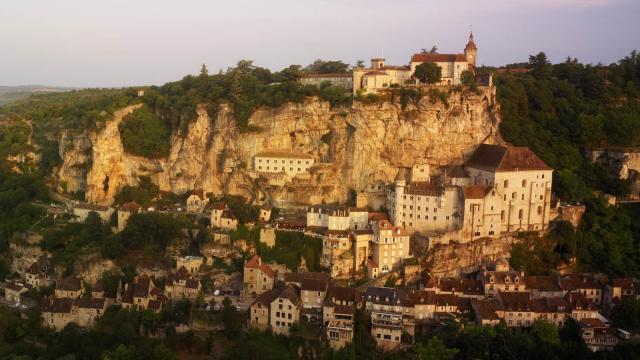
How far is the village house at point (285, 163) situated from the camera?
167 feet

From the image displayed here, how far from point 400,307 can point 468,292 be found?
5594mm

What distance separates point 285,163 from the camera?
51.1 metres

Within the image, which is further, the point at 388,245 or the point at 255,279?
the point at 388,245

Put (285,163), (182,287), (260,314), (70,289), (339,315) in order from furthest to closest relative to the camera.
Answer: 1. (285,163)
2. (70,289)
3. (182,287)
4. (260,314)
5. (339,315)

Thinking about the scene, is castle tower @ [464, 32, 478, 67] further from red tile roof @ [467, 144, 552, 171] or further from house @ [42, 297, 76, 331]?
house @ [42, 297, 76, 331]

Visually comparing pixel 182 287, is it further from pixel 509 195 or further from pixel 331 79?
pixel 331 79

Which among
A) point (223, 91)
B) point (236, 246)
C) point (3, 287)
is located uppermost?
point (223, 91)

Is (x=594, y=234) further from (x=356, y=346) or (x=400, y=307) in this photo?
(x=356, y=346)

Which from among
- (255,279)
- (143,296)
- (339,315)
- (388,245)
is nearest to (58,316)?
(143,296)

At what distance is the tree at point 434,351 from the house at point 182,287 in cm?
1398

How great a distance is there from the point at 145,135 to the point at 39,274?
15.3 meters

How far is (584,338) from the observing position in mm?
37188

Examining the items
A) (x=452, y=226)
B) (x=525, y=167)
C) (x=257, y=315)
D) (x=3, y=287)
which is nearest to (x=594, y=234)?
(x=525, y=167)

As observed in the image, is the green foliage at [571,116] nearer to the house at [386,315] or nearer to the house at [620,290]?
the house at [620,290]
